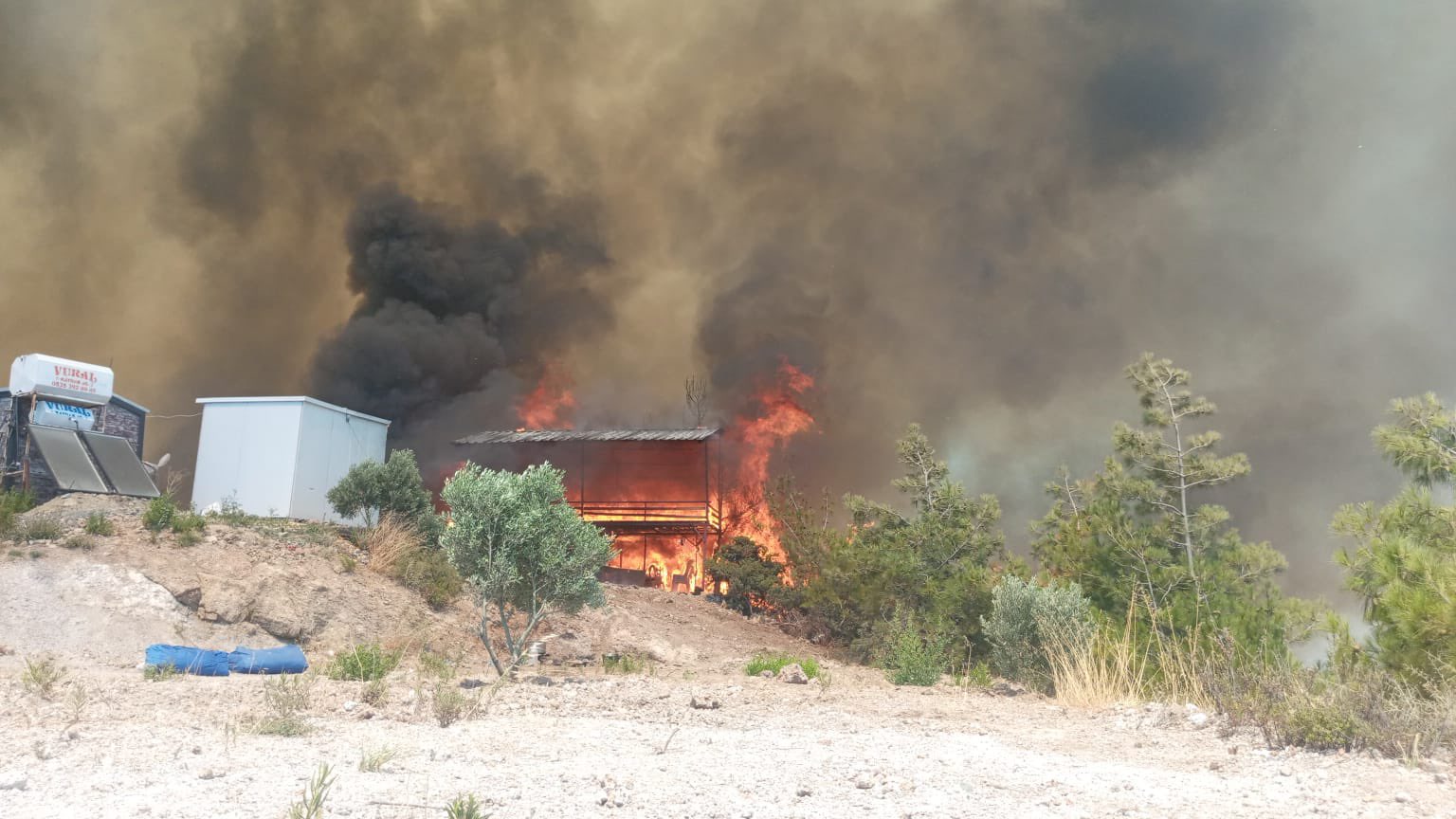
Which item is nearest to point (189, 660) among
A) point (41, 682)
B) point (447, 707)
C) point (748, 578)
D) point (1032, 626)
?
point (41, 682)

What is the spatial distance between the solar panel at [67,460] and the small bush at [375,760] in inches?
647

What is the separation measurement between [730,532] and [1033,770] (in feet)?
75.7

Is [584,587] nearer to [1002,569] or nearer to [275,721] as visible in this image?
[275,721]

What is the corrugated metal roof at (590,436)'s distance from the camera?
89.0 ft

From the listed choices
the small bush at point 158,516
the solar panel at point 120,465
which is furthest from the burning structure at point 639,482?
the small bush at point 158,516

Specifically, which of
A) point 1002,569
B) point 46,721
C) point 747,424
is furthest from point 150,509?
point 747,424

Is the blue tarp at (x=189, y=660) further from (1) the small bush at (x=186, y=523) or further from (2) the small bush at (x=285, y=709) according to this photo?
(1) the small bush at (x=186, y=523)

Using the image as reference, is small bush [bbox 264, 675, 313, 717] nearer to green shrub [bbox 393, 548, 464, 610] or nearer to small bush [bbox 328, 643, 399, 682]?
small bush [bbox 328, 643, 399, 682]

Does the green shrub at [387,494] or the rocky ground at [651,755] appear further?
the green shrub at [387,494]

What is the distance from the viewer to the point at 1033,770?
5211 millimetres

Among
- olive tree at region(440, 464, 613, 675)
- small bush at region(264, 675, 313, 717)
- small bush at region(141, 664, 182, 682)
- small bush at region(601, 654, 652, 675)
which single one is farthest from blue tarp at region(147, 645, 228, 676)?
small bush at region(601, 654, 652, 675)

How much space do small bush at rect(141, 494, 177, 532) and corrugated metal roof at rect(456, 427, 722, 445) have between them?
12290 millimetres

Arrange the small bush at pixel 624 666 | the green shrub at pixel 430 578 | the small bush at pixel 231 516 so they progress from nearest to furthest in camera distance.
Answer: the small bush at pixel 624 666
the green shrub at pixel 430 578
the small bush at pixel 231 516

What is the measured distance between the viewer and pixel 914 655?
1220cm
